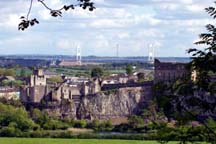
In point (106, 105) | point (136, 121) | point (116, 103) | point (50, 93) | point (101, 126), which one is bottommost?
point (101, 126)

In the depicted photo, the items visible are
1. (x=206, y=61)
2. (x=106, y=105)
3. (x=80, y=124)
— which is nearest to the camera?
(x=206, y=61)

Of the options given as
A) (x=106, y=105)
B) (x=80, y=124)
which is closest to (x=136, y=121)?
(x=80, y=124)

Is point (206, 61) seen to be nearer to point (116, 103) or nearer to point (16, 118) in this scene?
point (16, 118)

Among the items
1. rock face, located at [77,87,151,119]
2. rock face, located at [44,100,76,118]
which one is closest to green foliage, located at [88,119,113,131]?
rock face, located at [44,100,76,118]

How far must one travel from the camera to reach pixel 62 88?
42.4 metres

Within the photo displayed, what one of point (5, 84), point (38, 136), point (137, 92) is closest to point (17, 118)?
point (38, 136)

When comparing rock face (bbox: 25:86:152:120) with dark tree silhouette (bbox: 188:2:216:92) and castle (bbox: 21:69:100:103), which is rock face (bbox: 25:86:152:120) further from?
dark tree silhouette (bbox: 188:2:216:92)

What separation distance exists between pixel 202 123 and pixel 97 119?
116 ft

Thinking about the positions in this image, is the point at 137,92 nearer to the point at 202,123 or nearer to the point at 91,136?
the point at 91,136

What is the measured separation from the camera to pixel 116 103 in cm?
4125

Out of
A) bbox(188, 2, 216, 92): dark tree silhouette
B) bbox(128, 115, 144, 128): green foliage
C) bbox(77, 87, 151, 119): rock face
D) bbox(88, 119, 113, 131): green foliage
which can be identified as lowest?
bbox(88, 119, 113, 131): green foliage

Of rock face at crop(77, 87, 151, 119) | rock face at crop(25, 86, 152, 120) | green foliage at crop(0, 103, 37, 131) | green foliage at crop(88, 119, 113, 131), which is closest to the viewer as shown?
green foliage at crop(0, 103, 37, 131)

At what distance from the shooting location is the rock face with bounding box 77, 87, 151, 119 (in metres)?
40.6

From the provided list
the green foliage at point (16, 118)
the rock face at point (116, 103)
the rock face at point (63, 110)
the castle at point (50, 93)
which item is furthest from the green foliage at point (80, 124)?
the castle at point (50, 93)
